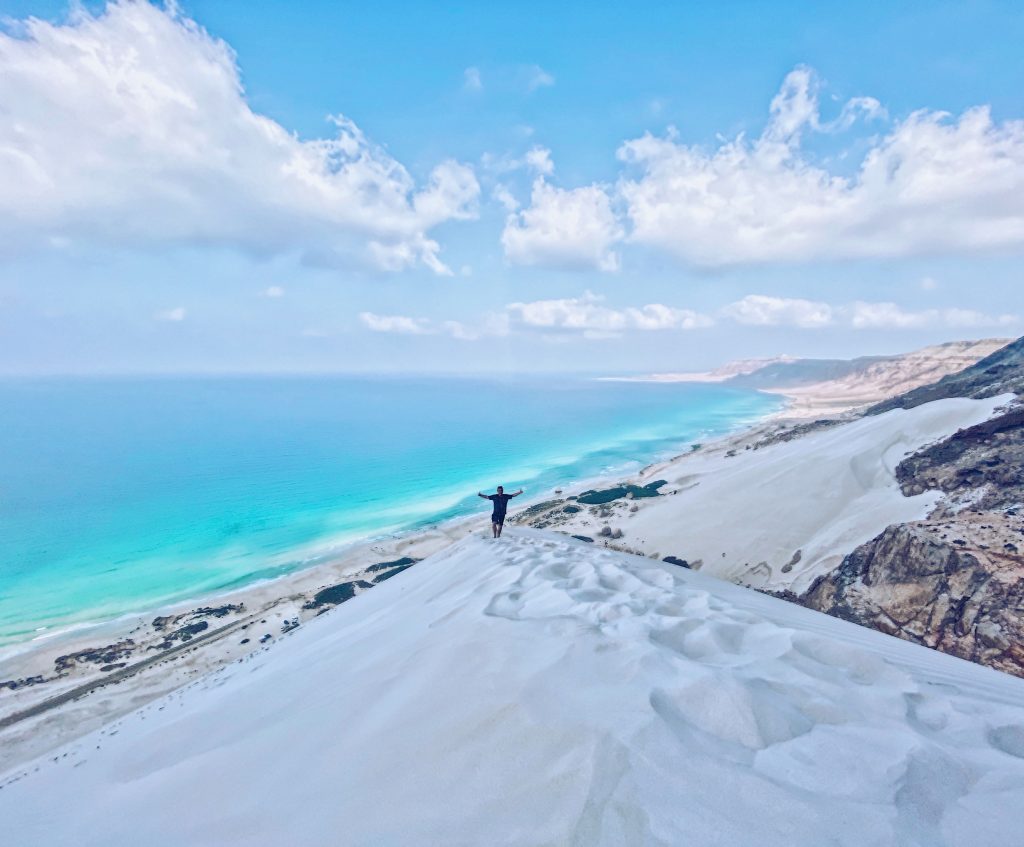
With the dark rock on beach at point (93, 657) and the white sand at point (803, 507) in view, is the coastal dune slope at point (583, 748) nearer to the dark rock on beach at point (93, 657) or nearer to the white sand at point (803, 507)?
the white sand at point (803, 507)

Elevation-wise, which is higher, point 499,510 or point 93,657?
point 499,510

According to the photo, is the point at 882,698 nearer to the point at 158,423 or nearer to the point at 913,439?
the point at 913,439

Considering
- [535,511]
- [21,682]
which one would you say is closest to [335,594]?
[21,682]

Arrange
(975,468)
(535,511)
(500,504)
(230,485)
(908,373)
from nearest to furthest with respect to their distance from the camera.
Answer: (975,468) < (500,504) < (535,511) < (230,485) < (908,373)

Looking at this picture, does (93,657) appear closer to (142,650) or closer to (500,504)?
(142,650)

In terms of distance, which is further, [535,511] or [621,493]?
[535,511]

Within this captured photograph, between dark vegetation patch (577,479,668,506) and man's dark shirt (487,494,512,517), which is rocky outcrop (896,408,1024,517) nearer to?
man's dark shirt (487,494,512,517)

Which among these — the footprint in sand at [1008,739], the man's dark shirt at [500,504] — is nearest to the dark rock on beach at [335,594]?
the man's dark shirt at [500,504]
